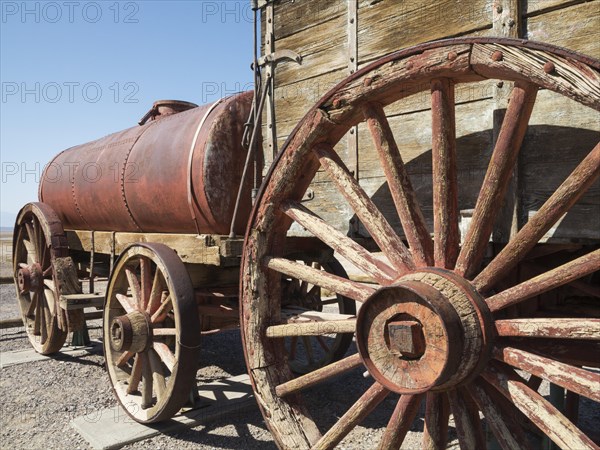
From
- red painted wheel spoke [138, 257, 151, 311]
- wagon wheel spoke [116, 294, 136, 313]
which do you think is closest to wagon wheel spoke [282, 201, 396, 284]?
red painted wheel spoke [138, 257, 151, 311]

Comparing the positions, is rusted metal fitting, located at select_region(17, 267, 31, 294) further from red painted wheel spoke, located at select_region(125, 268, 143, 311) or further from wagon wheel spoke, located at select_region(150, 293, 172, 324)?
wagon wheel spoke, located at select_region(150, 293, 172, 324)

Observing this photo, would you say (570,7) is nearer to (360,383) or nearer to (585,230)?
(585,230)

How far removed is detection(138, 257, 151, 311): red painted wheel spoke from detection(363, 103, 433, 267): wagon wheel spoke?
6.85 ft

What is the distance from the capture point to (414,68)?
77.6 inches

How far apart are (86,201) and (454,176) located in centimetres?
388

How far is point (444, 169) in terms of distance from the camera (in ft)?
6.56

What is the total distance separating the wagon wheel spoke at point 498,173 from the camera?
1794 millimetres

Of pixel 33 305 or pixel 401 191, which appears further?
pixel 33 305

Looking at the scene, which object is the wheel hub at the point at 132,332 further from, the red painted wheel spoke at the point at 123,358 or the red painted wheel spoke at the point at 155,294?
the red painted wheel spoke at the point at 123,358

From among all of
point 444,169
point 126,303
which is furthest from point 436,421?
point 126,303

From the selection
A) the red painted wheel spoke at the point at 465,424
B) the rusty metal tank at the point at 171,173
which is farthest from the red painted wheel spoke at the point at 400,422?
the rusty metal tank at the point at 171,173

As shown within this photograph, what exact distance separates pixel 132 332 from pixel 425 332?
7.45 ft

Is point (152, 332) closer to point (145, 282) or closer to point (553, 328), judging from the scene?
point (145, 282)

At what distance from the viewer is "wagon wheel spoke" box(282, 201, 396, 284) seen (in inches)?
88.0
